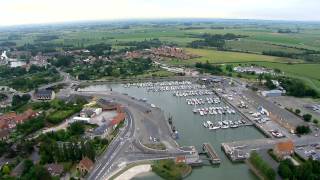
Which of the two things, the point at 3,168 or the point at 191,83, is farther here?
the point at 191,83

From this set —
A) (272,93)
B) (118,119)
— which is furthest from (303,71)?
(118,119)

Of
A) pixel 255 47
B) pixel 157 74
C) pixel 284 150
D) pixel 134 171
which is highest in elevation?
pixel 255 47

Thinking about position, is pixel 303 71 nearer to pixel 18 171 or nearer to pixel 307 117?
pixel 307 117

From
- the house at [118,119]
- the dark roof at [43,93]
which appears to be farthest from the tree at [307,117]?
the dark roof at [43,93]

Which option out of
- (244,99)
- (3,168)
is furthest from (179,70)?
(3,168)

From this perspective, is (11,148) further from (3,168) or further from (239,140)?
(239,140)

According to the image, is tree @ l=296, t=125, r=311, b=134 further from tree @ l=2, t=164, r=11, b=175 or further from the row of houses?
the row of houses

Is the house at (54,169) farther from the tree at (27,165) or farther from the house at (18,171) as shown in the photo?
the house at (18,171)
